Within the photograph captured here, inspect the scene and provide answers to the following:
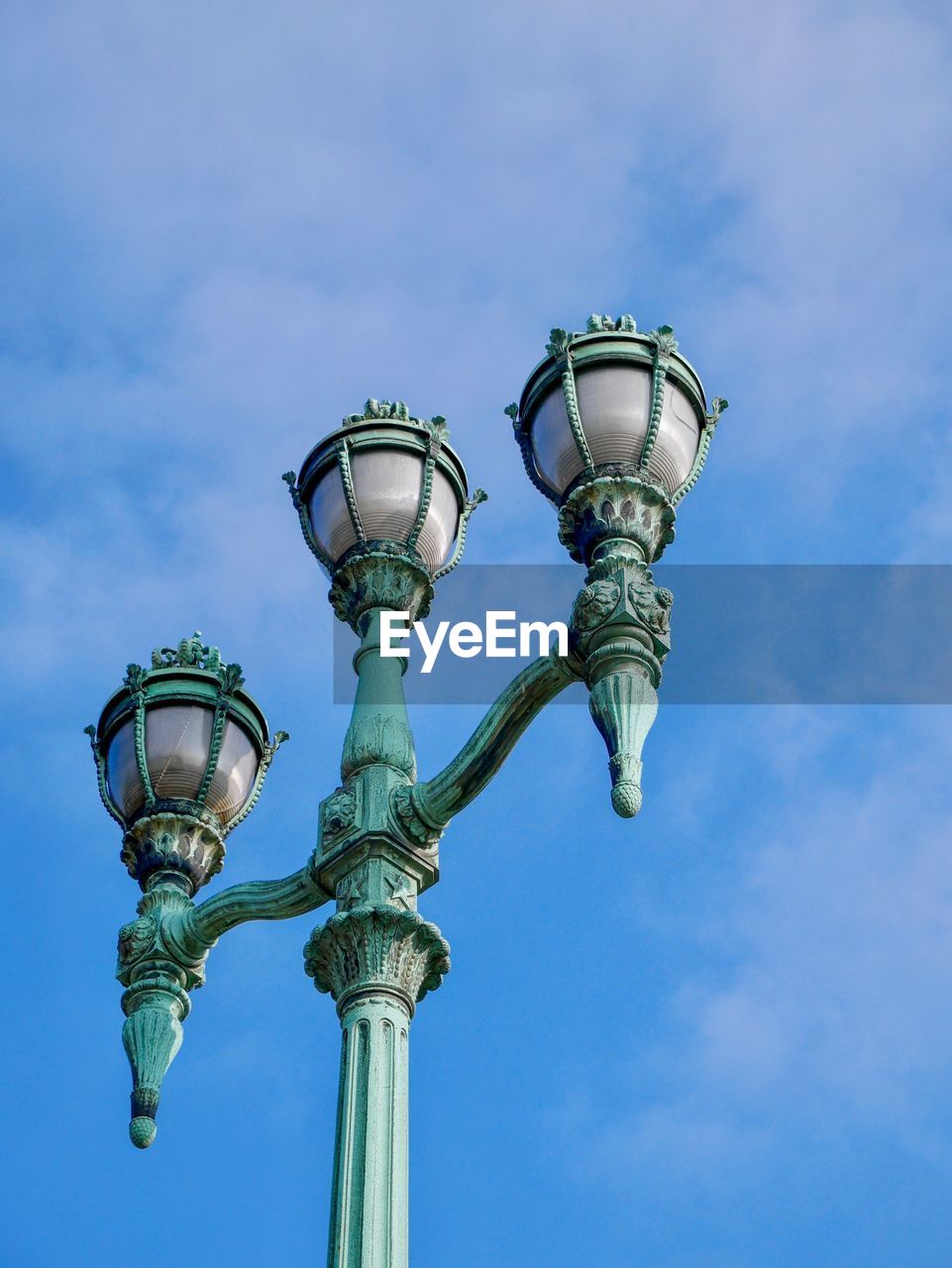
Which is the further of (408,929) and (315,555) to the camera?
(315,555)

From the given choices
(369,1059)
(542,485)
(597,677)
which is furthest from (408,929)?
(542,485)

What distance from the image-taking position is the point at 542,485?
938 centimetres

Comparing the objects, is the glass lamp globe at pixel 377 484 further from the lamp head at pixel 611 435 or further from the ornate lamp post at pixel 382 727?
the lamp head at pixel 611 435

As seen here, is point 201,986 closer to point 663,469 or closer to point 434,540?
point 434,540

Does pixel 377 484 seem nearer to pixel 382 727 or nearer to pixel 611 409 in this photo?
pixel 382 727

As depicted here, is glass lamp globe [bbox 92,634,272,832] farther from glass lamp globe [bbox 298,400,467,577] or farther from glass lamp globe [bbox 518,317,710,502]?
glass lamp globe [bbox 518,317,710,502]

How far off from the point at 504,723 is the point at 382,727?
922mm

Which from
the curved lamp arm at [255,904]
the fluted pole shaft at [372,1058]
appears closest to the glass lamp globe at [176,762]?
the curved lamp arm at [255,904]

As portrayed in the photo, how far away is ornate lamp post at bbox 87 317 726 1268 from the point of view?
8.22 metres

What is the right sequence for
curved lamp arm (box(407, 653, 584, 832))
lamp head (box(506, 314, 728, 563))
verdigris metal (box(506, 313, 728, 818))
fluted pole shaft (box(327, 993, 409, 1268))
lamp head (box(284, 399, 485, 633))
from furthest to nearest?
lamp head (box(284, 399, 485, 633)) < lamp head (box(506, 314, 728, 563)) < curved lamp arm (box(407, 653, 584, 832)) < verdigris metal (box(506, 313, 728, 818)) < fluted pole shaft (box(327, 993, 409, 1268))

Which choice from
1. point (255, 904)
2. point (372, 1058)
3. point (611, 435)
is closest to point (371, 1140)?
point (372, 1058)

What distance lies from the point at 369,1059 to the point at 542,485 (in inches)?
106

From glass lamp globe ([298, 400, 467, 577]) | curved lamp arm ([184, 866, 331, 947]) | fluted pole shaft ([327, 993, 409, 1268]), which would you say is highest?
glass lamp globe ([298, 400, 467, 577])

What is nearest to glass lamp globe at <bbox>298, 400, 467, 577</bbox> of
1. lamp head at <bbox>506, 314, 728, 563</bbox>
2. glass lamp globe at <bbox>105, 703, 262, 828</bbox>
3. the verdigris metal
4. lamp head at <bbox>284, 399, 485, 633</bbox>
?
lamp head at <bbox>284, 399, 485, 633</bbox>
